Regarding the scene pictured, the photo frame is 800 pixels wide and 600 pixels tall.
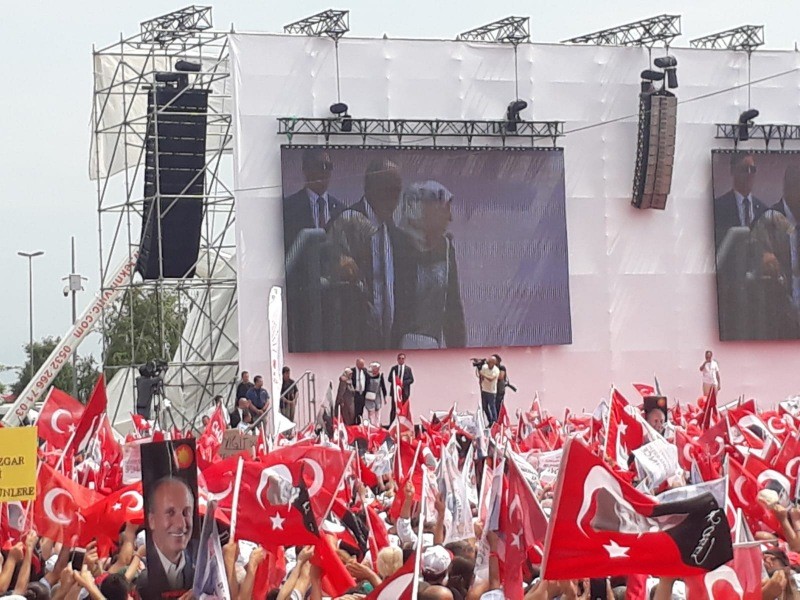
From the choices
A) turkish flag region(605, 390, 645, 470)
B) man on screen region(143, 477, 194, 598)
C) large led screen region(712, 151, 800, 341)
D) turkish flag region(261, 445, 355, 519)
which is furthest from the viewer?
large led screen region(712, 151, 800, 341)

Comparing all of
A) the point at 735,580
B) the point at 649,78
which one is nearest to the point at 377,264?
the point at 649,78

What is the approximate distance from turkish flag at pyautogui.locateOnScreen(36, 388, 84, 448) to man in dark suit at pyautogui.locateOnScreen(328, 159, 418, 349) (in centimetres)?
1405

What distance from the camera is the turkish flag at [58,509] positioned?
9.36 metres

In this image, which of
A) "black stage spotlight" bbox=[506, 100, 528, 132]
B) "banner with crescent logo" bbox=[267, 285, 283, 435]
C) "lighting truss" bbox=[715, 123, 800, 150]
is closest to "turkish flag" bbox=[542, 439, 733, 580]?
"banner with crescent logo" bbox=[267, 285, 283, 435]

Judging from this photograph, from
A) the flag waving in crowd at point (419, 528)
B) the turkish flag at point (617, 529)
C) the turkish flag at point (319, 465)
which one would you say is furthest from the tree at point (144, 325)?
the turkish flag at point (617, 529)

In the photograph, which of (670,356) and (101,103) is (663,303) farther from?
(101,103)

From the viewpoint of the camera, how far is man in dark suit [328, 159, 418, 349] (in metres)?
29.5

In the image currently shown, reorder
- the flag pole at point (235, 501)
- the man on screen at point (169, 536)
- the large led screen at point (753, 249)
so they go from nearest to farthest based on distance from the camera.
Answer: the man on screen at point (169, 536) < the flag pole at point (235, 501) < the large led screen at point (753, 249)

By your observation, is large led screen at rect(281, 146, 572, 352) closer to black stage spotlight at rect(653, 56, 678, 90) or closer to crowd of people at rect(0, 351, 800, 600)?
black stage spotlight at rect(653, 56, 678, 90)

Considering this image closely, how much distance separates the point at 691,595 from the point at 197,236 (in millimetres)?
25868

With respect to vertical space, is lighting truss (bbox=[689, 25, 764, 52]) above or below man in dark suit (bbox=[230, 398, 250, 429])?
above

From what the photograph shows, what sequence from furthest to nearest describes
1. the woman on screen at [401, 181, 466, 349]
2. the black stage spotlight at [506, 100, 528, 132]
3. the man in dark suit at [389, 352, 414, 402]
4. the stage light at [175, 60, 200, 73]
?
the black stage spotlight at [506, 100, 528, 132]
the stage light at [175, 60, 200, 73]
the woman on screen at [401, 181, 466, 349]
the man in dark suit at [389, 352, 414, 402]

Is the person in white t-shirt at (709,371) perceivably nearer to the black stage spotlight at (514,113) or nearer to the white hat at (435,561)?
the black stage spotlight at (514,113)

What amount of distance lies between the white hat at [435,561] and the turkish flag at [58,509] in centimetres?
291
